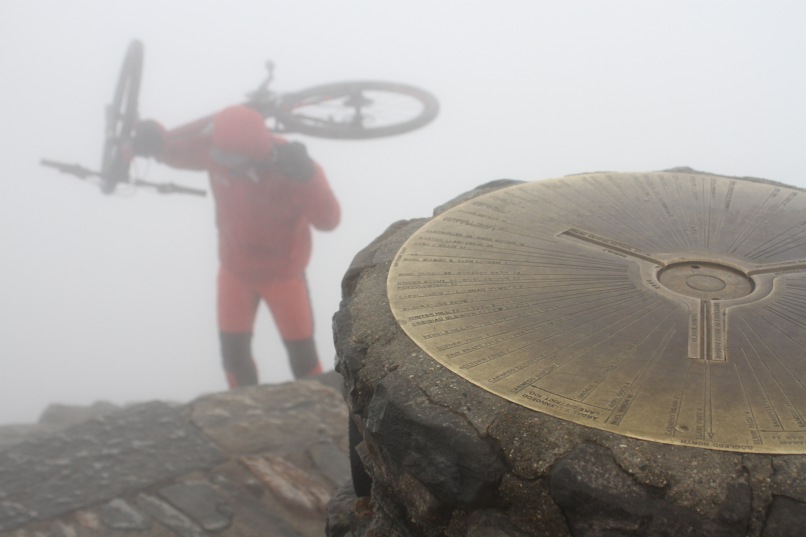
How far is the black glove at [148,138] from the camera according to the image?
4.90 metres

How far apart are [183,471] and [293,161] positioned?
198 cm

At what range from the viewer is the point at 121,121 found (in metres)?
5.15

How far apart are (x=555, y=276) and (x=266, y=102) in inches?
138

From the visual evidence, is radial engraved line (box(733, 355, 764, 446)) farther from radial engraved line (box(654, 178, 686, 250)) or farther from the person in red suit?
the person in red suit

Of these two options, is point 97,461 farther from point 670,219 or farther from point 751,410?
point 751,410

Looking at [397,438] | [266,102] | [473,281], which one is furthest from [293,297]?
[397,438]

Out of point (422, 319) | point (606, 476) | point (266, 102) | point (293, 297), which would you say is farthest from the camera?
point (266, 102)

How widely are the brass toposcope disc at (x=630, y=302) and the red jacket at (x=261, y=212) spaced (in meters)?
2.28

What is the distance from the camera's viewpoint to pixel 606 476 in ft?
4.84

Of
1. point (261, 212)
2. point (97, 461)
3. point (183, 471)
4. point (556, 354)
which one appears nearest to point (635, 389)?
point (556, 354)

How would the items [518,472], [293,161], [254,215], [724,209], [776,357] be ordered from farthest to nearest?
Answer: [254,215] < [293,161] < [724,209] < [776,357] < [518,472]

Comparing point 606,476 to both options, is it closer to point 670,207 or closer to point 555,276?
point 555,276

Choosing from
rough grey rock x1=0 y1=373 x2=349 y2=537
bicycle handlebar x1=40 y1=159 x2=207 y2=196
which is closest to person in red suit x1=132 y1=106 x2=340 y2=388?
bicycle handlebar x1=40 y1=159 x2=207 y2=196

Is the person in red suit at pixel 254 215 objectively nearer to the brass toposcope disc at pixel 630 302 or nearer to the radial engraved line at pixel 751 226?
the brass toposcope disc at pixel 630 302
